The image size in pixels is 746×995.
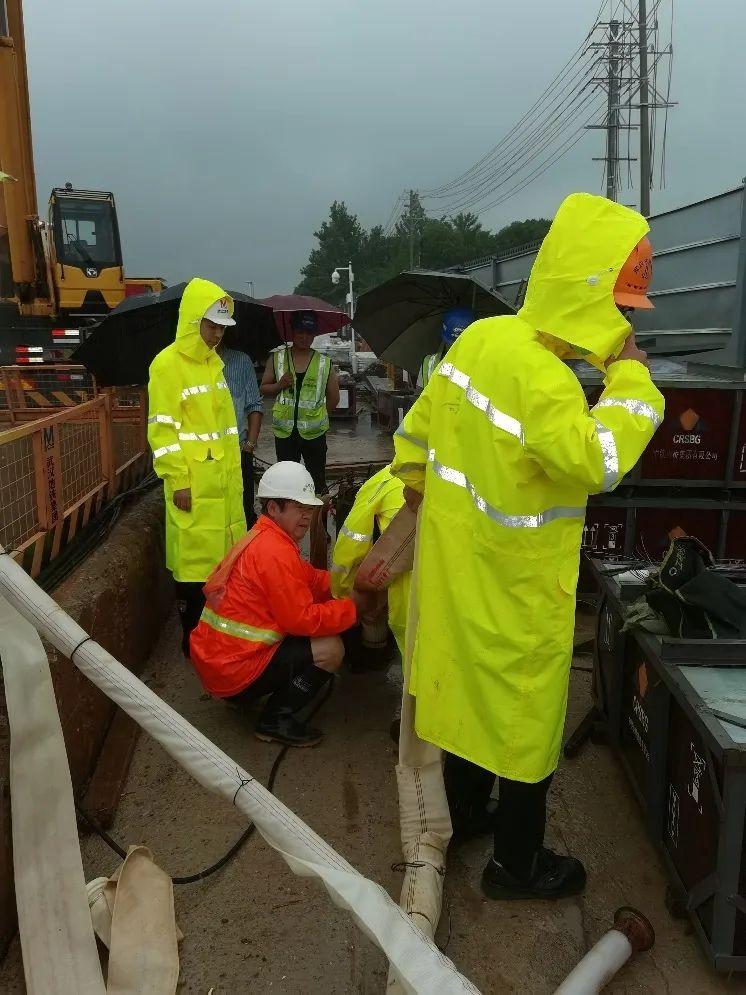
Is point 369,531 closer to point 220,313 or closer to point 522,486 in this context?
point 522,486

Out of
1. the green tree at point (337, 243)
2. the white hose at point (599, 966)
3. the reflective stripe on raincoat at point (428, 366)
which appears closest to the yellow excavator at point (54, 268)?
the reflective stripe on raincoat at point (428, 366)

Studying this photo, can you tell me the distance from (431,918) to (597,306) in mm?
1791

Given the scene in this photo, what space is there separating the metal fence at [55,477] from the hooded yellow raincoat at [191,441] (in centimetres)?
49

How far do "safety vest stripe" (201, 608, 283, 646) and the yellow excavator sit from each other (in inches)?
405

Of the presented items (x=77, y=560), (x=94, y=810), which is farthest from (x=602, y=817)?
(x=77, y=560)

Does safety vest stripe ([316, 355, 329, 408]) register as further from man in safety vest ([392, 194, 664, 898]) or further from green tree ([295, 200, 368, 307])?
green tree ([295, 200, 368, 307])

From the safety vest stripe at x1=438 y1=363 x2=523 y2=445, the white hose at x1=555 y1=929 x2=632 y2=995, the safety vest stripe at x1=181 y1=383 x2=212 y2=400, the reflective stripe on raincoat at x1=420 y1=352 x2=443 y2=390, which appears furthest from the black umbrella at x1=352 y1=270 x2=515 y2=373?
the white hose at x1=555 y1=929 x2=632 y2=995

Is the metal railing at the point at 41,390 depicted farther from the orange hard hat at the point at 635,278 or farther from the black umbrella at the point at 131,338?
the orange hard hat at the point at 635,278

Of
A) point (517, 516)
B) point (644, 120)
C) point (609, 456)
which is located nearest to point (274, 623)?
point (517, 516)

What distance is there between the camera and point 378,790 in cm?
297

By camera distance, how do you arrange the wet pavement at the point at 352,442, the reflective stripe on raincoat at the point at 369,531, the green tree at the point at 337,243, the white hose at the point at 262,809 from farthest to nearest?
the green tree at the point at 337,243 → the wet pavement at the point at 352,442 → the reflective stripe on raincoat at the point at 369,531 → the white hose at the point at 262,809

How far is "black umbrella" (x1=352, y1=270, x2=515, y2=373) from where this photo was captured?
4.59 metres

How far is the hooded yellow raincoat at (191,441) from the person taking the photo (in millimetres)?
3758

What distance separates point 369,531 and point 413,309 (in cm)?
234
